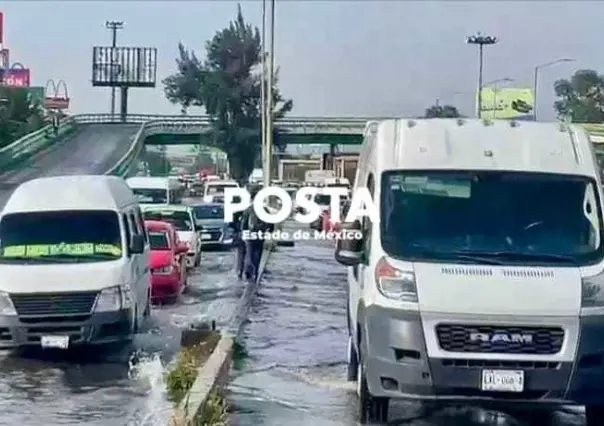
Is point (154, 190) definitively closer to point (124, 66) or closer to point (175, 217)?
point (175, 217)

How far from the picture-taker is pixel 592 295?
11594 millimetres

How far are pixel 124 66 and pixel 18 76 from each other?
1083 centimetres

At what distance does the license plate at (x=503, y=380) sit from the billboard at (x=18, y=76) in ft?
388

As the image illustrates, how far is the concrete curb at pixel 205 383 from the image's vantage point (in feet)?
35.5

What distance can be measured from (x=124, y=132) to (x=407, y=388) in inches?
3698

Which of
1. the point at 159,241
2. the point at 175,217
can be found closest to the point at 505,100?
the point at 175,217

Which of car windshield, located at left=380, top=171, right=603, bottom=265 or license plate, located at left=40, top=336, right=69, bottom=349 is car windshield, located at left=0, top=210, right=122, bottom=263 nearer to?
license plate, located at left=40, top=336, right=69, bottom=349

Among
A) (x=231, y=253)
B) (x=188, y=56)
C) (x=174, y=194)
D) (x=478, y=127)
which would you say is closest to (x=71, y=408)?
(x=478, y=127)

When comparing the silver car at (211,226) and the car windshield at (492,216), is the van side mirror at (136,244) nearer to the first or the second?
the car windshield at (492,216)

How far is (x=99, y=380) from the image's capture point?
16.2 meters

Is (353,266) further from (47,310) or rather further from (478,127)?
(47,310)

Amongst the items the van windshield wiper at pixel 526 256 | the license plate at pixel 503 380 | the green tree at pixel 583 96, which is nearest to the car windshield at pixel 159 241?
the van windshield wiper at pixel 526 256

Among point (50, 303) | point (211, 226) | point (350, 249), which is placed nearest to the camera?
point (350, 249)

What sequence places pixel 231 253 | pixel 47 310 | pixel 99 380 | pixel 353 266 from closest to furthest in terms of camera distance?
1. pixel 353 266
2. pixel 99 380
3. pixel 47 310
4. pixel 231 253
